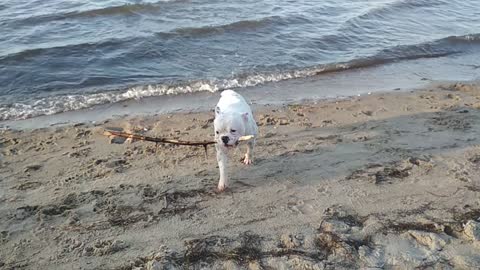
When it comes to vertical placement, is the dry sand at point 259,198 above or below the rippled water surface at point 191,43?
below

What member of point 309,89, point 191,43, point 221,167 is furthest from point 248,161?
point 191,43

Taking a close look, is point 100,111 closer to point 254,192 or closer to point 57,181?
point 57,181

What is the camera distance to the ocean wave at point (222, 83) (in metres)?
8.38

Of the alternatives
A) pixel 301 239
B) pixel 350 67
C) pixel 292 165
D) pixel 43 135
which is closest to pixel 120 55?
pixel 43 135

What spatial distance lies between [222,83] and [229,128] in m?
4.42

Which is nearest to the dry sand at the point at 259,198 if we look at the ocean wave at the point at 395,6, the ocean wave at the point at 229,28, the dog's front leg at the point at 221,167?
the dog's front leg at the point at 221,167

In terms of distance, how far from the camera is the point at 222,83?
9.67m

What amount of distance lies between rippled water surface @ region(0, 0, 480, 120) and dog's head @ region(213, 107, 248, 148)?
4.04 meters

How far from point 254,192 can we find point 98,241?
1.89 m

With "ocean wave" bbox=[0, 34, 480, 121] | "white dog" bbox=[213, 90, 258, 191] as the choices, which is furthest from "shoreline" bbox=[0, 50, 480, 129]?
"white dog" bbox=[213, 90, 258, 191]

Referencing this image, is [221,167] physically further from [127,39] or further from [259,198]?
[127,39]

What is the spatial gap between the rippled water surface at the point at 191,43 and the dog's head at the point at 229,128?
404cm

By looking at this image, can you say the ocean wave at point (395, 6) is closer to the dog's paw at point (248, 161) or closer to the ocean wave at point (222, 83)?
the ocean wave at point (222, 83)

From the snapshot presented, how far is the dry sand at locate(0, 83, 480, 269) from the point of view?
4215mm
